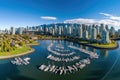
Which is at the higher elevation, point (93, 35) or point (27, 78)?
point (93, 35)

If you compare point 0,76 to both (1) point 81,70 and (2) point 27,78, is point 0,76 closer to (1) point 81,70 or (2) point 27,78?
(2) point 27,78

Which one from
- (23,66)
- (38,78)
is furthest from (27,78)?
(23,66)

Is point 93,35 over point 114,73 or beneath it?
over

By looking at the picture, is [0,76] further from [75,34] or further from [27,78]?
[75,34]

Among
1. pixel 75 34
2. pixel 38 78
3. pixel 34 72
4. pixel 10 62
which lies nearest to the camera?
pixel 38 78

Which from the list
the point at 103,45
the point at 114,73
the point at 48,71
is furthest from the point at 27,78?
the point at 103,45

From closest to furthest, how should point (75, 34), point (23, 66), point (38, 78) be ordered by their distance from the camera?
point (38, 78)
point (23, 66)
point (75, 34)

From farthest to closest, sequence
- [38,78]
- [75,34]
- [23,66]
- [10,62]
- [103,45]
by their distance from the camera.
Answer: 1. [75,34]
2. [103,45]
3. [10,62]
4. [23,66]
5. [38,78]

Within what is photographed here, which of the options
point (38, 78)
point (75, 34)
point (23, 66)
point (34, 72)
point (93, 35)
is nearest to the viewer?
point (38, 78)

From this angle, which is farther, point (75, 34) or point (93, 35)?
point (75, 34)
